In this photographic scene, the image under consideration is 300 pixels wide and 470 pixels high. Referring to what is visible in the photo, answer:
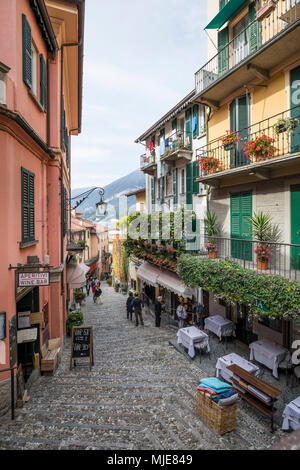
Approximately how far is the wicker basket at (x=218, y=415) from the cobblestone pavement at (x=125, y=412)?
0.14 meters

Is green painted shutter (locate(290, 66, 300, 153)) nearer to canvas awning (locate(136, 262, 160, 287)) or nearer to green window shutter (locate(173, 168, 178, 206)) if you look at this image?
green window shutter (locate(173, 168, 178, 206))

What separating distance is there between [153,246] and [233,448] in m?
9.88

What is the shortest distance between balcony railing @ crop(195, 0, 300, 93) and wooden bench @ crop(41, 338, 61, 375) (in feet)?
38.7

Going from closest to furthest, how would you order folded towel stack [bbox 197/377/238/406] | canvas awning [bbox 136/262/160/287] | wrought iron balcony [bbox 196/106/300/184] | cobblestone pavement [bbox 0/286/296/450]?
cobblestone pavement [bbox 0/286/296/450]
folded towel stack [bbox 197/377/238/406]
wrought iron balcony [bbox 196/106/300/184]
canvas awning [bbox 136/262/160/287]

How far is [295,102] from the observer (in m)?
8.12

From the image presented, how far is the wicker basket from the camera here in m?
5.87

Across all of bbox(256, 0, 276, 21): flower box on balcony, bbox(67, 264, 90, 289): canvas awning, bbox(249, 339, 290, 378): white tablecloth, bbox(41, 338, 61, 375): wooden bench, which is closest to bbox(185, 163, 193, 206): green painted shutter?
bbox(256, 0, 276, 21): flower box on balcony

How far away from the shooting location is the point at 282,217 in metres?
8.81

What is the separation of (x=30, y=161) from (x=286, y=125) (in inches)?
301

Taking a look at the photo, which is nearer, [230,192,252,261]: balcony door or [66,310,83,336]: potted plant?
[230,192,252,261]: balcony door

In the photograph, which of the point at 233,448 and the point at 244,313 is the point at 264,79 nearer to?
the point at 244,313

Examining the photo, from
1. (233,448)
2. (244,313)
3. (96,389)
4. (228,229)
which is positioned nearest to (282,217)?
(228,229)

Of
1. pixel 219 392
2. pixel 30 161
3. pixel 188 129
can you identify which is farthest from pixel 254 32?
pixel 219 392

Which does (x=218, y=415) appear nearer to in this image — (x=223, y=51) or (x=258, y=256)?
(x=258, y=256)
